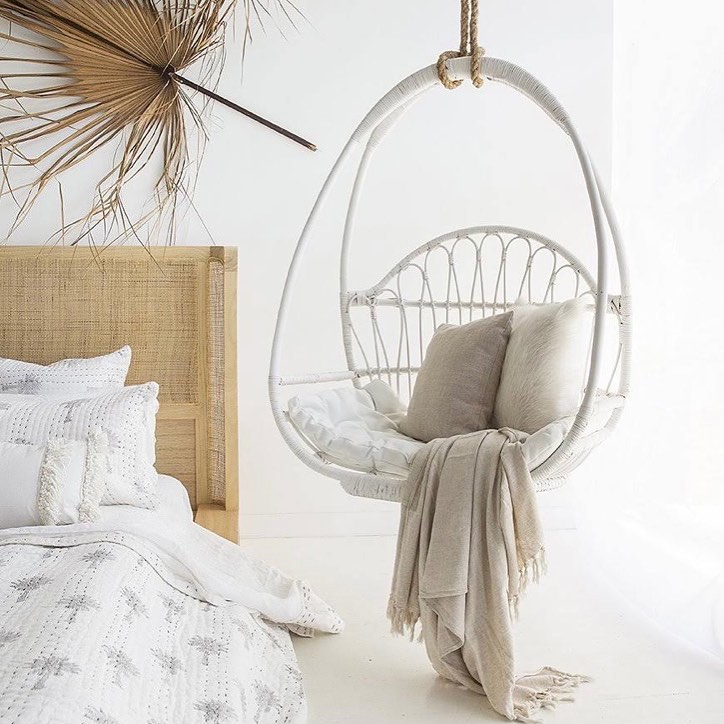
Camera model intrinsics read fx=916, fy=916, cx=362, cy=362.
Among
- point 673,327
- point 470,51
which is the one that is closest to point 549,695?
point 673,327

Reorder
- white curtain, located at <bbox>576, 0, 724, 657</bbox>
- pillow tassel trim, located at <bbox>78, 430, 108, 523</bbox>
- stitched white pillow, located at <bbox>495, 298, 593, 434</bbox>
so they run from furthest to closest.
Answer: white curtain, located at <bbox>576, 0, 724, 657</bbox>, pillow tassel trim, located at <bbox>78, 430, 108, 523</bbox>, stitched white pillow, located at <bbox>495, 298, 593, 434</bbox>

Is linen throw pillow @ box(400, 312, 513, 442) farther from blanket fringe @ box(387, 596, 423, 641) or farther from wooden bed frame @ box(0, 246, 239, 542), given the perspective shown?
wooden bed frame @ box(0, 246, 239, 542)

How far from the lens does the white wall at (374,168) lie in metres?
3.44

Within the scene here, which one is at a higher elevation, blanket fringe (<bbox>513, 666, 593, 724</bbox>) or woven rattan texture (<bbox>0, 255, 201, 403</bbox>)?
woven rattan texture (<bbox>0, 255, 201, 403</bbox>)

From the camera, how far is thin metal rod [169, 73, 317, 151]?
335cm

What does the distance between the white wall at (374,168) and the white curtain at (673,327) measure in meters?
0.53

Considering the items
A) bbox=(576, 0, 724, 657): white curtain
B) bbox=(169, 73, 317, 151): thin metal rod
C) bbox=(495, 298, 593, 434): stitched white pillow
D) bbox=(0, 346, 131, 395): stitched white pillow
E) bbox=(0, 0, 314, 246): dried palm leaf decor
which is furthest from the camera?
bbox=(169, 73, 317, 151): thin metal rod

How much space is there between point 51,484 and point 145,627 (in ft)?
1.80

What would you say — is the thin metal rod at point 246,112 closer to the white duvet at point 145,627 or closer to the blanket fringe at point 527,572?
the white duvet at point 145,627

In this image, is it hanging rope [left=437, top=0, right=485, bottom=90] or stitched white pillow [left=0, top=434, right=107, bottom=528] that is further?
stitched white pillow [left=0, top=434, right=107, bottom=528]

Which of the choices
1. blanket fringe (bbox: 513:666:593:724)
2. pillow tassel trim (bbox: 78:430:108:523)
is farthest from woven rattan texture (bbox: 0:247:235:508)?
blanket fringe (bbox: 513:666:593:724)

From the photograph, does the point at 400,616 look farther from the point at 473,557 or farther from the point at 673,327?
the point at 673,327

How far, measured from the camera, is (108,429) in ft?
8.34

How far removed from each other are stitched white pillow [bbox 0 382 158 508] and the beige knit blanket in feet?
2.64
